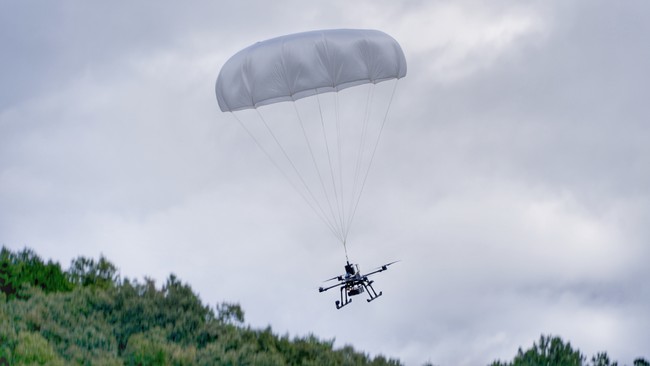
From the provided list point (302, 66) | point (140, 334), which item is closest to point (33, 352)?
point (140, 334)

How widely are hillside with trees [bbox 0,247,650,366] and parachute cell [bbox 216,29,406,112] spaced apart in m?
5.91

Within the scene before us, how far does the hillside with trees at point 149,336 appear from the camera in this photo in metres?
Result: 18.7

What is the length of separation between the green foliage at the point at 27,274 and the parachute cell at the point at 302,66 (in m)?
7.73

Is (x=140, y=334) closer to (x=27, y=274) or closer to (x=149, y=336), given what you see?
(x=149, y=336)

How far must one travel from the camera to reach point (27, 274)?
2706 centimetres

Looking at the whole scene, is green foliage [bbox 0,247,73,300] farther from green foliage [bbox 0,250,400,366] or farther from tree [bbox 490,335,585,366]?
tree [bbox 490,335,585,366]

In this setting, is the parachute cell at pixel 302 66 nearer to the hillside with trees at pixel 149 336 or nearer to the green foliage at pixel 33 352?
the hillside with trees at pixel 149 336

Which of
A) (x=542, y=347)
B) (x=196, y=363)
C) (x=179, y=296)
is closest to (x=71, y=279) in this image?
(x=179, y=296)

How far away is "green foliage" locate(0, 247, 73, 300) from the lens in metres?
26.2

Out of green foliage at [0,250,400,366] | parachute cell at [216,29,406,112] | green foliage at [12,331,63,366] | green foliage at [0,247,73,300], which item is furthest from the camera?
green foliage at [0,247,73,300]

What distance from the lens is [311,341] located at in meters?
22.0

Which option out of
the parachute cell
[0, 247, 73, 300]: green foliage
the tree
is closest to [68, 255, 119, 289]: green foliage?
[0, 247, 73, 300]: green foliage

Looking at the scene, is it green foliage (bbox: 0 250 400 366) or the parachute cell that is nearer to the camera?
green foliage (bbox: 0 250 400 366)

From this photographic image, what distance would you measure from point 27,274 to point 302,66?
10.8m
